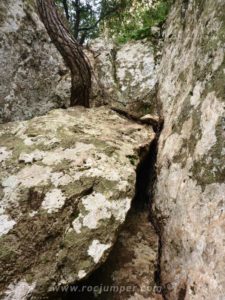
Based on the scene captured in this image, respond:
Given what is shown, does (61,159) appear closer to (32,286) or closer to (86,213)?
(86,213)

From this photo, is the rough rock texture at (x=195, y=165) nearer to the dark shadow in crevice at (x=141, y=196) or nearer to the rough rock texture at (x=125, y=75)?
the dark shadow in crevice at (x=141, y=196)

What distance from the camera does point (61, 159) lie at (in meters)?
3.83

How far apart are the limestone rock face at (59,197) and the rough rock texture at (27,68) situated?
0.83 metres

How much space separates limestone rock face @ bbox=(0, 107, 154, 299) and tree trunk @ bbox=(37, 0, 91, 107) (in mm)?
958

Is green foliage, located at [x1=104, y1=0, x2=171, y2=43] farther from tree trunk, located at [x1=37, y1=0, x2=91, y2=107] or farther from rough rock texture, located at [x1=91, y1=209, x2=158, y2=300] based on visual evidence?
rough rock texture, located at [x1=91, y1=209, x2=158, y2=300]

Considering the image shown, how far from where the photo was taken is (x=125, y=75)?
564 centimetres

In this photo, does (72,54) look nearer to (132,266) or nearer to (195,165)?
(195,165)

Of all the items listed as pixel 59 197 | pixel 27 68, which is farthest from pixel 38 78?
pixel 59 197

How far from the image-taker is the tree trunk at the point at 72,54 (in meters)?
5.34

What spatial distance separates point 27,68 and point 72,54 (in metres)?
0.66

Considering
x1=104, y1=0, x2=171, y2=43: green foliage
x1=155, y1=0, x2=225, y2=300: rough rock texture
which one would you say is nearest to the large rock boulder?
x1=155, y1=0, x2=225, y2=300: rough rock texture

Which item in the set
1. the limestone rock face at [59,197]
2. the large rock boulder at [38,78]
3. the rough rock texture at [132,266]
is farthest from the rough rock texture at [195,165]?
the large rock boulder at [38,78]

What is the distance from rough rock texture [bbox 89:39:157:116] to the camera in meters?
5.25

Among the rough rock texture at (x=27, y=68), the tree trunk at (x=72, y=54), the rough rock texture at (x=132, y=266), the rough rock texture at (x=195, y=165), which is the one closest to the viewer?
the rough rock texture at (x=195, y=165)
